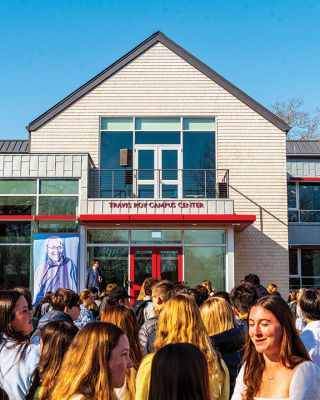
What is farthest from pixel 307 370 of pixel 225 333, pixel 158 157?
pixel 158 157

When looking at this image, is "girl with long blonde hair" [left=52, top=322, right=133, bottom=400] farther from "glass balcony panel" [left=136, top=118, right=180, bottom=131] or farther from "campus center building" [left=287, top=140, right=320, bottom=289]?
"campus center building" [left=287, top=140, right=320, bottom=289]

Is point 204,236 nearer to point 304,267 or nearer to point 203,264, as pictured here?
point 203,264

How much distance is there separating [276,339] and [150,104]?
18.4 m

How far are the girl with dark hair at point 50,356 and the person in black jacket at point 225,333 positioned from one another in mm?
1227

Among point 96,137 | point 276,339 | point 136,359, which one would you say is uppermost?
point 96,137

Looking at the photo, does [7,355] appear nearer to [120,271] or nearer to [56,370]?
[56,370]

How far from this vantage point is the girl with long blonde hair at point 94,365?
9.24 ft

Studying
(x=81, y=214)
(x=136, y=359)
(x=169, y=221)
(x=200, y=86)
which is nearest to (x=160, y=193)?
(x=169, y=221)

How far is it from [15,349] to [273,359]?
6.43 feet

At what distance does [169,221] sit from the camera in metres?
18.8

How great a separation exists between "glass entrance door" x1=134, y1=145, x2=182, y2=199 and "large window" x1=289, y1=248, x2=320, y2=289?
5.96 meters

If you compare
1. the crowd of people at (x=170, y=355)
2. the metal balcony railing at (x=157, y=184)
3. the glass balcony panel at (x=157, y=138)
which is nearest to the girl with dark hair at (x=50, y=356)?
the crowd of people at (x=170, y=355)

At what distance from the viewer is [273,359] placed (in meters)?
3.49

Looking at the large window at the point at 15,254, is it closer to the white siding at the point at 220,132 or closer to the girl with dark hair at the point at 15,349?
the white siding at the point at 220,132
